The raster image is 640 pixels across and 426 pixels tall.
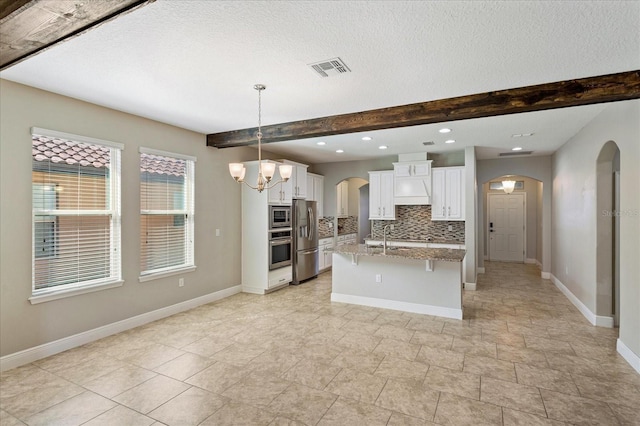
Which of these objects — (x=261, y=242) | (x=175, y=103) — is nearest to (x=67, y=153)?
(x=175, y=103)

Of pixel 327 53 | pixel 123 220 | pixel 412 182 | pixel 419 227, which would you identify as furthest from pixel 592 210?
pixel 123 220

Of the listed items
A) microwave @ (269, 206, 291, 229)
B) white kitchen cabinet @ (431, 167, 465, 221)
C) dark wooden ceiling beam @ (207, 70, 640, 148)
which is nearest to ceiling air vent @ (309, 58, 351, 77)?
dark wooden ceiling beam @ (207, 70, 640, 148)

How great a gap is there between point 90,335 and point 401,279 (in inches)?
160

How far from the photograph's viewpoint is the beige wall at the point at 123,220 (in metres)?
3.12

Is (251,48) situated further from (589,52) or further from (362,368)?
(362,368)

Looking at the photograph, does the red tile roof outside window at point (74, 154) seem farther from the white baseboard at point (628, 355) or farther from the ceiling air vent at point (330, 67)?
the white baseboard at point (628, 355)

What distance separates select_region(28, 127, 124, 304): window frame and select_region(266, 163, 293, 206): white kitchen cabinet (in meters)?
2.39

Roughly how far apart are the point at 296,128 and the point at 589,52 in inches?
121

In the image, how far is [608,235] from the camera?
4125 millimetres

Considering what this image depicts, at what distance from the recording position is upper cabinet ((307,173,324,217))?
24.2 ft

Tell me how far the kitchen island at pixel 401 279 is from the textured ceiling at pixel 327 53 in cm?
219

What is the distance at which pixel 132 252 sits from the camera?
4207 mm

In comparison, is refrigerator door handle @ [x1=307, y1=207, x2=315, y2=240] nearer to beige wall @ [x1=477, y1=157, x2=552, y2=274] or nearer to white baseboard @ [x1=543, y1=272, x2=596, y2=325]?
beige wall @ [x1=477, y1=157, x2=552, y2=274]

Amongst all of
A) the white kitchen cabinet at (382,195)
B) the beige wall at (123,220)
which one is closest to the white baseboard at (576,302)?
the white kitchen cabinet at (382,195)
